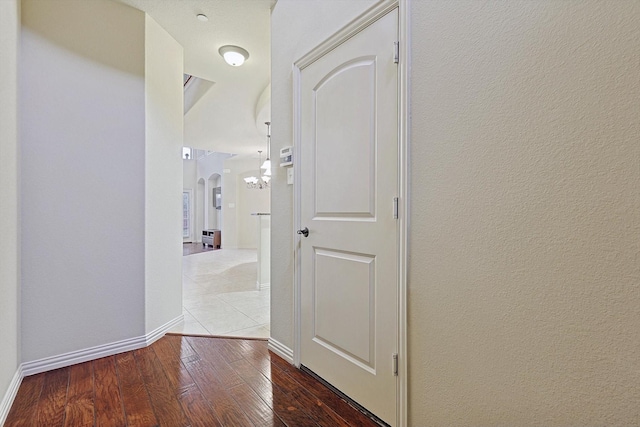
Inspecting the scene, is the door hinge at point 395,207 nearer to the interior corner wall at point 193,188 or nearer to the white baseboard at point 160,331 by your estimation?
the white baseboard at point 160,331

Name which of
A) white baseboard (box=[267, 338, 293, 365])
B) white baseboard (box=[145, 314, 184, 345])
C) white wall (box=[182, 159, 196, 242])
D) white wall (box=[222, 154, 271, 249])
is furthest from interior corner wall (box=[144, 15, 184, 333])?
white wall (box=[182, 159, 196, 242])

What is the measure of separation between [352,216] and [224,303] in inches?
96.7

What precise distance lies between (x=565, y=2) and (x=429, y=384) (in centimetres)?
143

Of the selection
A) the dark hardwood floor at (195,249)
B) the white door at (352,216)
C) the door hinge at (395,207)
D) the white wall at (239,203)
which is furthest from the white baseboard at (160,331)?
the white wall at (239,203)

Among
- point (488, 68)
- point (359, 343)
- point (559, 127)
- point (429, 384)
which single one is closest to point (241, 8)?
point (488, 68)

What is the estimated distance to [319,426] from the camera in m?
1.44

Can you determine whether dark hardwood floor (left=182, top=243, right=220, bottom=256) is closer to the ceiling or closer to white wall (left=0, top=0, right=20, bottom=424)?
the ceiling

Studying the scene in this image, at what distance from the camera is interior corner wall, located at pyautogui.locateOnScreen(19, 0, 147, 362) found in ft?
6.40

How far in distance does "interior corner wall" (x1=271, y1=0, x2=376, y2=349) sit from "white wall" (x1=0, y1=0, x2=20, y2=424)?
1.49 m

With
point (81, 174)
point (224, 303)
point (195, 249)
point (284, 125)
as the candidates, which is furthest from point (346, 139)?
point (195, 249)

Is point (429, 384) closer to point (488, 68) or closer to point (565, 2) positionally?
point (488, 68)

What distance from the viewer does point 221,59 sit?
127 inches

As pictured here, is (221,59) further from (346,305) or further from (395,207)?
(346,305)

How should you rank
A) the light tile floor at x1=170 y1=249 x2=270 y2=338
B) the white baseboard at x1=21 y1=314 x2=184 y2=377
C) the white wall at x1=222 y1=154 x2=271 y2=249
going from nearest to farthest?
the white baseboard at x1=21 y1=314 x2=184 y2=377 → the light tile floor at x1=170 y1=249 x2=270 y2=338 → the white wall at x1=222 y1=154 x2=271 y2=249
